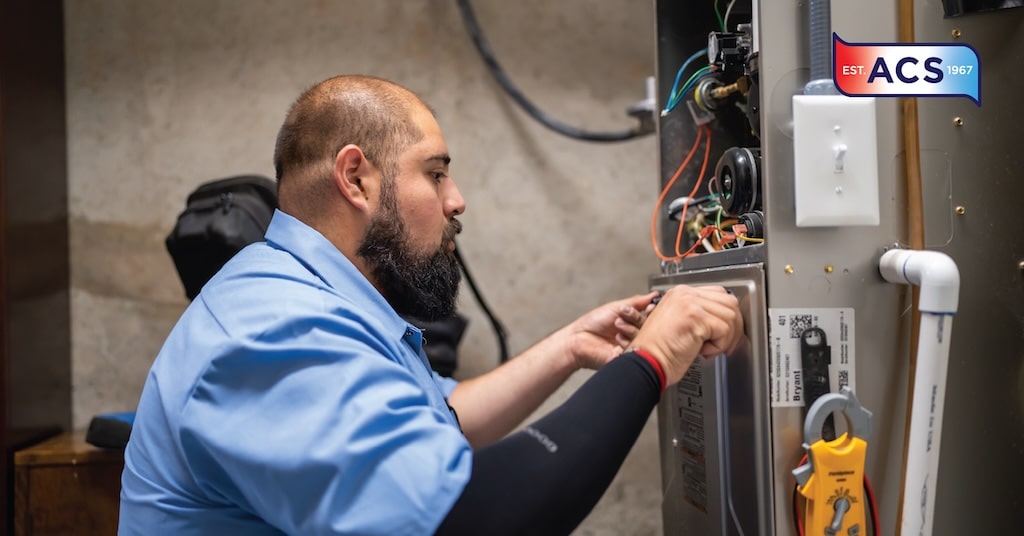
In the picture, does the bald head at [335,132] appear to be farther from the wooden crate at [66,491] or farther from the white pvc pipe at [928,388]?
the wooden crate at [66,491]

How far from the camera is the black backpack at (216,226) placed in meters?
1.69

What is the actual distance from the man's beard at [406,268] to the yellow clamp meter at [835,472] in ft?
1.83

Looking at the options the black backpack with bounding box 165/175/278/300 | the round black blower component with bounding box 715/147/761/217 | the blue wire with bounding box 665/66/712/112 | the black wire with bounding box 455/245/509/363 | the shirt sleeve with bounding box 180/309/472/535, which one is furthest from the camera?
the black wire with bounding box 455/245/509/363

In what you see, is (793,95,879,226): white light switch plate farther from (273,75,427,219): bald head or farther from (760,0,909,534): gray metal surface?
(273,75,427,219): bald head

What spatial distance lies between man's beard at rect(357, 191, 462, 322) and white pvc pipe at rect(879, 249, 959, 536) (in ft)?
2.12

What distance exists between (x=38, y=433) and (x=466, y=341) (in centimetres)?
111

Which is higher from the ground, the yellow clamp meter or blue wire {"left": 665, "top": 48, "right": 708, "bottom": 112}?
blue wire {"left": 665, "top": 48, "right": 708, "bottom": 112}

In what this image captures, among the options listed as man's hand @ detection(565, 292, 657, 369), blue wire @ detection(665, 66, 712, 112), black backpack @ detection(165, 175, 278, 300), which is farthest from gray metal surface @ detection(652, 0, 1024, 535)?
black backpack @ detection(165, 175, 278, 300)

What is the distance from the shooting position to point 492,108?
7.45 ft

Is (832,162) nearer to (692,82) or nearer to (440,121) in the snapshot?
(692,82)

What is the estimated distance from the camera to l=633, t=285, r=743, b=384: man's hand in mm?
930

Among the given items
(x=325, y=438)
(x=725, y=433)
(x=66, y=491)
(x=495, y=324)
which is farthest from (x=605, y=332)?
(x=66, y=491)

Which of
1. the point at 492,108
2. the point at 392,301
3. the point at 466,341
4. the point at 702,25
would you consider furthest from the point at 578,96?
the point at 392,301

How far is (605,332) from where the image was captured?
1.30 m
